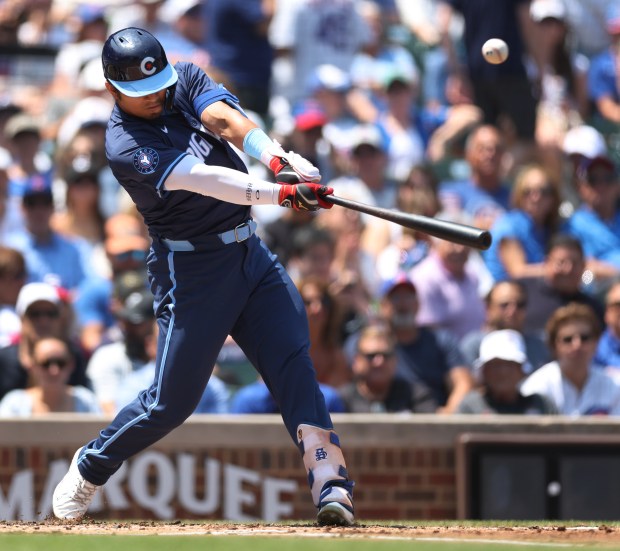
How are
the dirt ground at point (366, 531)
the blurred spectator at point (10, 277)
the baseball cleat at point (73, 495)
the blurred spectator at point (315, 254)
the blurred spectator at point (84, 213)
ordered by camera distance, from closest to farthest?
the dirt ground at point (366, 531), the baseball cleat at point (73, 495), the blurred spectator at point (10, 277), the blurred spectator at point (315, 254), the blurred spectator at point (84, 213)

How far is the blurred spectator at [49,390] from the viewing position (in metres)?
8.40

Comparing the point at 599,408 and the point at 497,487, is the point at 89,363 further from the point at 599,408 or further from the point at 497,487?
the point at 599,408

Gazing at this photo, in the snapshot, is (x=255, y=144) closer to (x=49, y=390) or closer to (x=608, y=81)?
(x=49, y=390)

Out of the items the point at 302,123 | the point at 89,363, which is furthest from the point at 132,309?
the point at 302,123

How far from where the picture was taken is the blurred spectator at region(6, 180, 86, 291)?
9805 millimetres

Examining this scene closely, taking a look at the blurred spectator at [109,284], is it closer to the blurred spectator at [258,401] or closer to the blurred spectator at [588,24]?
the blurred spectator at [258,401]

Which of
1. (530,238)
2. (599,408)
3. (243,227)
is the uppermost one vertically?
(530,238)

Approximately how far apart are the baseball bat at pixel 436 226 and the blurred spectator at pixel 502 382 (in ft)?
9.47

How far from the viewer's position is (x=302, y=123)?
10.6 m

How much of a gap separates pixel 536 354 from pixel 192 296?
12.5 ft

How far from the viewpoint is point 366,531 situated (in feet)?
18.3

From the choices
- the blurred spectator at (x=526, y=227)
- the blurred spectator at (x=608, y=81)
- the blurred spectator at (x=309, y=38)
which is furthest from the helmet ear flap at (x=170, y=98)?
the blurred spectator at (x=608, y=81)

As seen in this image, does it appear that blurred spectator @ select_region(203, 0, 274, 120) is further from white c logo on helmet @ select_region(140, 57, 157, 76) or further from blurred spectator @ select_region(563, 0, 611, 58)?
white c logo on helmet @ select_region(140, 57, 157, 76)

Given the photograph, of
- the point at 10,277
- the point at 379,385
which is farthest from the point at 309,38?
the point at 379,385
